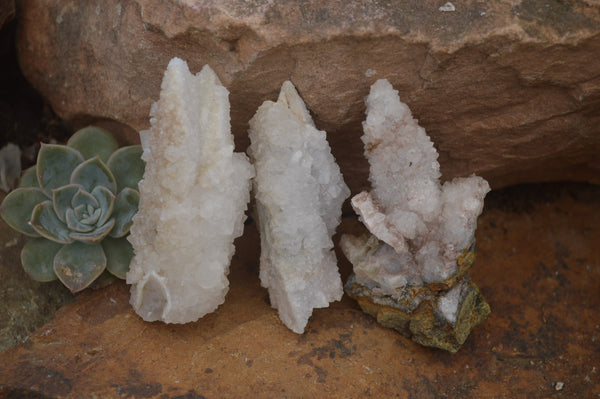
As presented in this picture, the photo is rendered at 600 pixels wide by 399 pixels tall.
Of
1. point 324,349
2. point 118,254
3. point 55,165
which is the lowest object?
point 324,349

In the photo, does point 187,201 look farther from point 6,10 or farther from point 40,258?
point 6,10

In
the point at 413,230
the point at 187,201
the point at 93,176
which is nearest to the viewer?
the point at 187,201

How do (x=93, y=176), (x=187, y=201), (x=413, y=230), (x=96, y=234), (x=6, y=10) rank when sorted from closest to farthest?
(x=187, y=201), (x=413, y=230), (x=96, y=234), (x=93, y=176), (x=6, y=10)

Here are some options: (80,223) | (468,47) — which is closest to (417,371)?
(468,47)

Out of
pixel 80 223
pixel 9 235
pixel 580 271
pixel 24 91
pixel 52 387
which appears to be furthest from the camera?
pixel 24 91

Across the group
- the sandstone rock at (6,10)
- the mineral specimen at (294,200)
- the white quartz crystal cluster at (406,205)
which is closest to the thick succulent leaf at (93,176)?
the mineral specimen at (294,200)

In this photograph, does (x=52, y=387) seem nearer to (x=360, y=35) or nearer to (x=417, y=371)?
(x=417, y=371)

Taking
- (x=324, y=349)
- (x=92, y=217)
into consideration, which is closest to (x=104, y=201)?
(x=92, y=217)

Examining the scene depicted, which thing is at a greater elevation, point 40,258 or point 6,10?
point 6,10
